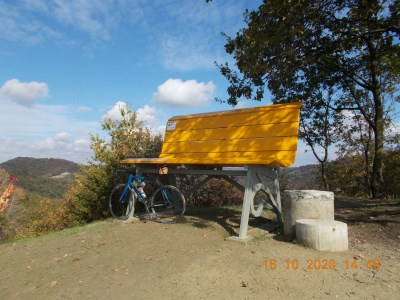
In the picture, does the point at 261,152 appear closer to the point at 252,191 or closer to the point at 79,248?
the point at 252,191

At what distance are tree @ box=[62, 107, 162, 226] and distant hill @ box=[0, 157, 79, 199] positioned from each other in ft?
176

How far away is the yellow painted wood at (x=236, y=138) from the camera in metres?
5.88

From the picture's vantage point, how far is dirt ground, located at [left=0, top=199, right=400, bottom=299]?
3635 millimetres

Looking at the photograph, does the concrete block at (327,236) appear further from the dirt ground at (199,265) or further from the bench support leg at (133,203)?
the bench support leg at (133,203)

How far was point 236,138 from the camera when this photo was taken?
6.68 metres

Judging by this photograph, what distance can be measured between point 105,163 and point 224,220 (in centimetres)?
399

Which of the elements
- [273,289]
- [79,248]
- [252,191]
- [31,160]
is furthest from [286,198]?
[31,160]

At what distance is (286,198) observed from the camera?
5688mm

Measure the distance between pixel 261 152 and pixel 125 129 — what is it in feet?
17.2

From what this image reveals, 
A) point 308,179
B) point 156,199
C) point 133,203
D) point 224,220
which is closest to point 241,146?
point 224,220

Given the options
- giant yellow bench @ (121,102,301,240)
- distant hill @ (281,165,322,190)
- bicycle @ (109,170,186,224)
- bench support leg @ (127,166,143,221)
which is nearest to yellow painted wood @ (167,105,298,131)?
giant yellow bench @ (121,102,301,240)

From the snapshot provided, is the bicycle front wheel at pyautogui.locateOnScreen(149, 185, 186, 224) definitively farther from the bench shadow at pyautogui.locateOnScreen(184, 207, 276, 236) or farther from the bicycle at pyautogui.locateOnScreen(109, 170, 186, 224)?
the bench shadow at pyautogui.locateOnScreen(184, 207, 276, 236)

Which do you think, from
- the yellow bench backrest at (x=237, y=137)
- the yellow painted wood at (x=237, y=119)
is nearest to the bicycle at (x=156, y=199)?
the yellow bench backrest at (x=237, y=137)

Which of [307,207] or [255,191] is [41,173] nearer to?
[255,191]
